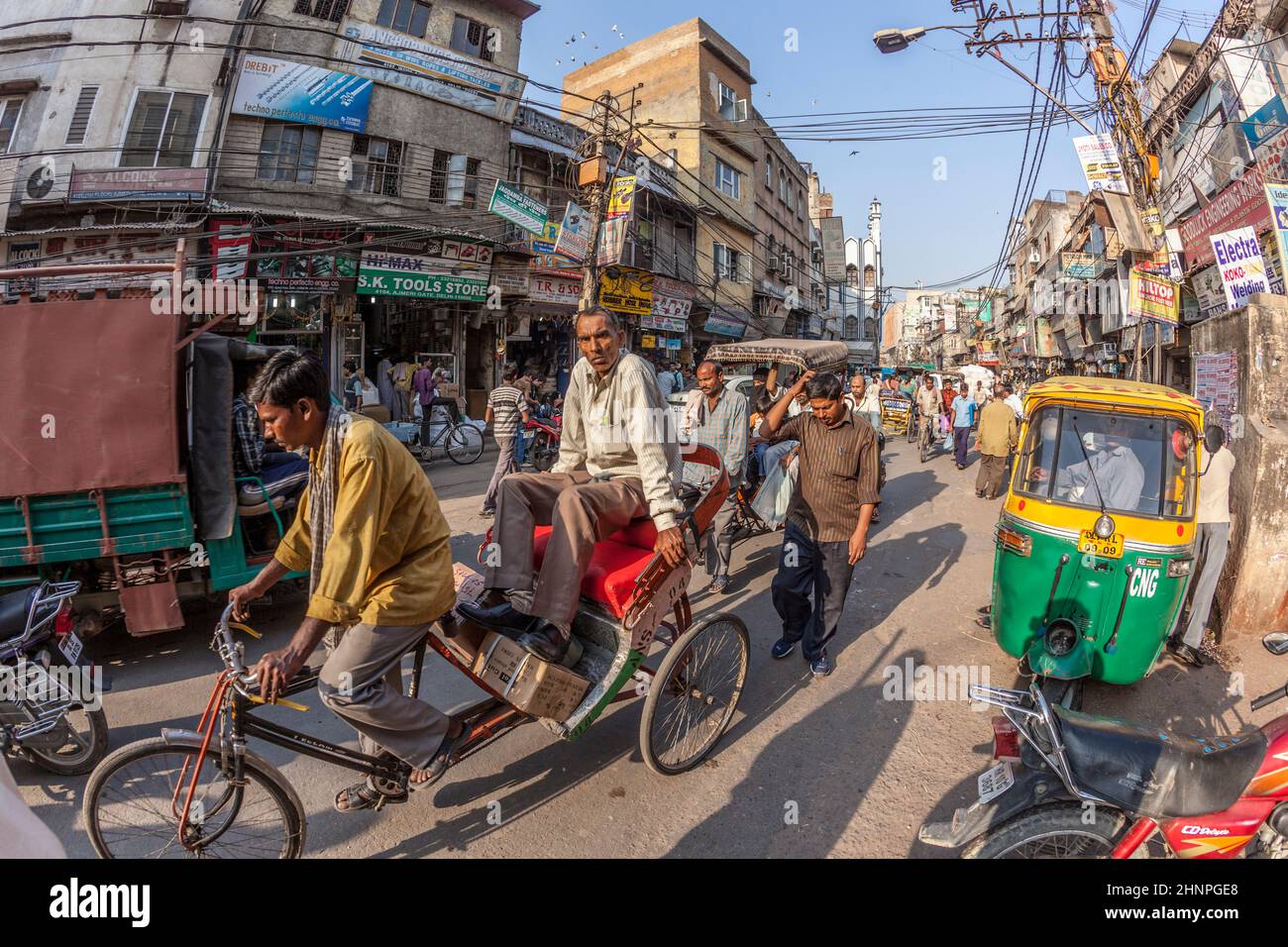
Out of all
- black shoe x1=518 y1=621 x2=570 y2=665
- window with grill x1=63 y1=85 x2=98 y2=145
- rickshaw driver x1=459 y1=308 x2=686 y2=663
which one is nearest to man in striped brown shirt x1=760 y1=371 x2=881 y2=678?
rickshaw driver x1=459 y1=308 x2=686 y2=663

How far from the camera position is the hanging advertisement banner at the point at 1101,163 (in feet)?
32.4

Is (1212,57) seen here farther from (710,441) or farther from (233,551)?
(233,551)

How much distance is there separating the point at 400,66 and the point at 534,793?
60.6ft

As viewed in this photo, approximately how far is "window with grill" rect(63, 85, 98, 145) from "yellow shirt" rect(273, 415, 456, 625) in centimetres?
1755

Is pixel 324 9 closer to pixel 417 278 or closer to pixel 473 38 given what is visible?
pixel 473 38

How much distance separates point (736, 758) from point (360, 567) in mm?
2284

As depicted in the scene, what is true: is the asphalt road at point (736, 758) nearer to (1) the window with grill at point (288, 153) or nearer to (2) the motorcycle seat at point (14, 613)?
(2) the motorcycle seat at point (14, 613)

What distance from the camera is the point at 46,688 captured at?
131 inches

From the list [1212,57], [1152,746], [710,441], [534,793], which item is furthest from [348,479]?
[1212,57]

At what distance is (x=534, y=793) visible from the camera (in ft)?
10.7

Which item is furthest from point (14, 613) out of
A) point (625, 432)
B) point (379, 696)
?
point (625, 432)

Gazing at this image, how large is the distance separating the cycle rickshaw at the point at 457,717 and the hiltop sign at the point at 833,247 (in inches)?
1979

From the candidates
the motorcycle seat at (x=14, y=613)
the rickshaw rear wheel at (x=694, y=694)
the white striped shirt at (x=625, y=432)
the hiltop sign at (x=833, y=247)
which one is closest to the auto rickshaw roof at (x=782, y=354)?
the white striped shirt at (x=625, y=432)

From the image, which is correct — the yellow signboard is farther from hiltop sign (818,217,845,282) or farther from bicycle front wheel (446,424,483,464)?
hiltop sign (818,217,845,282)
